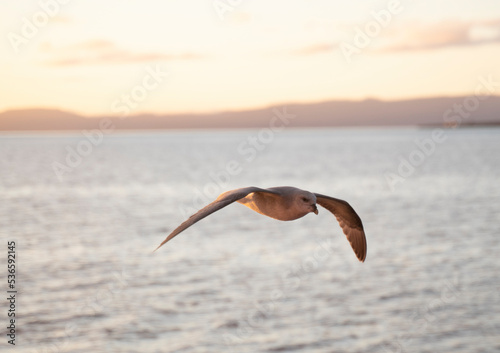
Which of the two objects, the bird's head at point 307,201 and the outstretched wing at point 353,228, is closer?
the bird's head at point 307,201

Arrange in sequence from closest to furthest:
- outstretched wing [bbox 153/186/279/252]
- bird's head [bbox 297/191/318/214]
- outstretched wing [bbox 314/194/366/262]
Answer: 1. outstretched wing [bbox 153/186/279/252]
2. bird's head [bbox 297/191/318/214]
3. outstretched wing [bbox 314/194/366/262]

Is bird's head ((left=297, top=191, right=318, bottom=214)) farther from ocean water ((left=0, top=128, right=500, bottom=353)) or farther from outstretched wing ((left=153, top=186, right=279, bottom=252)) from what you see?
ocean water ((left=0, top=128, right=500, bottom=353))

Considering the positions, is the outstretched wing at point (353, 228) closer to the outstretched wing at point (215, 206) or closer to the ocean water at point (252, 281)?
the outstretched wing at point (215, 206)

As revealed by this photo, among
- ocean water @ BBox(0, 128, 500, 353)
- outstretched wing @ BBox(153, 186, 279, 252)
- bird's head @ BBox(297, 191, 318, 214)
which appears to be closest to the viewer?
outstretched wing @ BBox(153, 186, 279, 252)

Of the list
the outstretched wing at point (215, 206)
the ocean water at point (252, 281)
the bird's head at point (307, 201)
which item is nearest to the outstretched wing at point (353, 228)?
the bird's head at point (307, 201)

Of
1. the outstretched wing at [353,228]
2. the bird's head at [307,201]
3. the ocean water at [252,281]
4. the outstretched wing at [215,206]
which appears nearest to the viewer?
the outstretched wing at [215,206]

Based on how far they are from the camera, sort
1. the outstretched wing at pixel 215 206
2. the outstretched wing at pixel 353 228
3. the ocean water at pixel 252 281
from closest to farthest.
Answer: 1. the outstretched wing at pixel 215 206
2. the outstretched wing at pixel 353 228
3. the ocean water at pixel 252 281

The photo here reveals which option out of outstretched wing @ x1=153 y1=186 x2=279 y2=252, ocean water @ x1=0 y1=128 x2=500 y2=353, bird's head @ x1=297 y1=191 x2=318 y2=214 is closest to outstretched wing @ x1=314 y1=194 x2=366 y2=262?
bird's head @ x1=297 y1=191 x2=318 y2=214

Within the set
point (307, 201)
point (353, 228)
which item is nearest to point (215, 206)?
point (307, 201)

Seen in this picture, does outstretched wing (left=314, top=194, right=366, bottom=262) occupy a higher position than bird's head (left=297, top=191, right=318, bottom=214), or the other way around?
bird's head (left=297, top=191, right=318, bottom=214)

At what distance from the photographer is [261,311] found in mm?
49844

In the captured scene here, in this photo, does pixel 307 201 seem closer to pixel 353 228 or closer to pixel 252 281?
pixel 353 228

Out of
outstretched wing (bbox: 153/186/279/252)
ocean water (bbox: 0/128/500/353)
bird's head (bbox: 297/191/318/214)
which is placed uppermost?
outstretched wing (bbox: 153/186/279/252)

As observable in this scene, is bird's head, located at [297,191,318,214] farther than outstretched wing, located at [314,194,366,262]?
No
